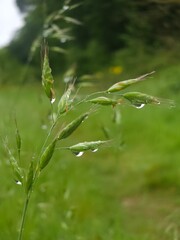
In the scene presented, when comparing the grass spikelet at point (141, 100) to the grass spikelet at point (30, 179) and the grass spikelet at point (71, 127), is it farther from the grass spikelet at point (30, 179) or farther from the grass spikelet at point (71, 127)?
the grass spikelet at point (30, 179)

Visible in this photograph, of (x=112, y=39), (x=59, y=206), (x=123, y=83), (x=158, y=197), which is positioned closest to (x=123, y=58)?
(x=112, y=39)

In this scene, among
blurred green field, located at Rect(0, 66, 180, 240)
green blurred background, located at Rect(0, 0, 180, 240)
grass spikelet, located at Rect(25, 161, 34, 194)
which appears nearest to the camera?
grass spikelet, located at Rect(25, 161, 34, 194)

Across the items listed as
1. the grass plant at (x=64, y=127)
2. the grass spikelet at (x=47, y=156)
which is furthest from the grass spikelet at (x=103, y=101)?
the grass spikelet at (x=47, y=156)

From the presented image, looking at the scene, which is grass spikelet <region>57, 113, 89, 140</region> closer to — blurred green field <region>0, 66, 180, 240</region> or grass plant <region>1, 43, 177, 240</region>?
grass plant <region>1, 43, 177, 240</region>

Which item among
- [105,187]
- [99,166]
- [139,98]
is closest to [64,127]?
[139,98]

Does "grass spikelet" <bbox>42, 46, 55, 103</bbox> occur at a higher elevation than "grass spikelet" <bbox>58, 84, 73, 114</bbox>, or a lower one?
higher

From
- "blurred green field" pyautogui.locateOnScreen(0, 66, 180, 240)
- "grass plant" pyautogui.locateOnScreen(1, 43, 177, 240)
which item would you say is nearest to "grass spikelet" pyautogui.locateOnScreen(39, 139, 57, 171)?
"grass plant" pyautogui.locateOnScreen(1, 43, 177, 240)

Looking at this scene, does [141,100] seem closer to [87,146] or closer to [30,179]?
[87,146]

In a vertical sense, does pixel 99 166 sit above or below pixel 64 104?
below

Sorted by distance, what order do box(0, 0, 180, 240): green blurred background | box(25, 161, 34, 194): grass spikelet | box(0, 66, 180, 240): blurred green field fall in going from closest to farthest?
1. box(25, 161, 34, 194): grass spikelet
2. box(0, 0, 180, 240): green blurred background
3. box(0, 66, 180, 240): blurred green field
